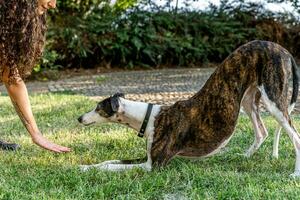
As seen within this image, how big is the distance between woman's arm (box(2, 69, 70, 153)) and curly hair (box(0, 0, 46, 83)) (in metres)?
0.08

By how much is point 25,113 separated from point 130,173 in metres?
1.37

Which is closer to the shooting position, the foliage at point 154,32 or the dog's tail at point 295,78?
the dog's tail at point 295,78

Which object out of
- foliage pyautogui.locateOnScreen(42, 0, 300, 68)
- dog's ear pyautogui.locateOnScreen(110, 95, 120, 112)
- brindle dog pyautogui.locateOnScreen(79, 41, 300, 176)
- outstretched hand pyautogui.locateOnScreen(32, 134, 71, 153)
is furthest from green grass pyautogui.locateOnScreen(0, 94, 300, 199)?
foliage pyautogui.locateOnScreen(42, 0, 300, 68)

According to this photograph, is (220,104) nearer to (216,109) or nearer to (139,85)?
(216,109)

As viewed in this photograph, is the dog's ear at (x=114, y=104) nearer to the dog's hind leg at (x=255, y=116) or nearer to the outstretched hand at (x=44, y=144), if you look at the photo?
the outstretched hand at (x=44, y=144)

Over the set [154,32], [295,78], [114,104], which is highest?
[295,78]

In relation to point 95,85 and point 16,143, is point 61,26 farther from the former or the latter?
point 16,143

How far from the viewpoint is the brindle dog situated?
438 centimetres

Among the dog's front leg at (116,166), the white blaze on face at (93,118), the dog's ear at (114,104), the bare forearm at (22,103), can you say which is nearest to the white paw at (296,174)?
the dog's front leg at (116,166)

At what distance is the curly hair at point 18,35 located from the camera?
4777 millimetres

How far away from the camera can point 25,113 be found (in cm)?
516

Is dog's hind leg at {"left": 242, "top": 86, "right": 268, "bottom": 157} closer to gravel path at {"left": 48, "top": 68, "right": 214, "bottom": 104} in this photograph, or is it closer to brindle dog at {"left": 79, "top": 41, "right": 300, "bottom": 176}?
brindle dog at {"left": 79, "top": 41, "right": 300, "bottom": 176}

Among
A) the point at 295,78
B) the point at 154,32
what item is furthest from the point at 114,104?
the point at 154,32

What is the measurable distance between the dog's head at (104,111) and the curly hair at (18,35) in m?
0.76
